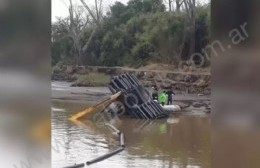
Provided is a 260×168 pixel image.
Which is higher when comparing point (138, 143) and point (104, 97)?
point (104, 97)

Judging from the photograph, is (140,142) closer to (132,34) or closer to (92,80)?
(92,80)

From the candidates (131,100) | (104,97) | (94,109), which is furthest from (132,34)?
(94,109)

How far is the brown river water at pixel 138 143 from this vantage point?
308 inches

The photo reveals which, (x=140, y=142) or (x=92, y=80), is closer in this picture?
(x=140, y=142)

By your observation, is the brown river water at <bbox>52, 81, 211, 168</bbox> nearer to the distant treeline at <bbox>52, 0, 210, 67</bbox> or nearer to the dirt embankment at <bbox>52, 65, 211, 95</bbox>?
the dirt embankment at <bbox>52, 65, 211, 95</bbox>

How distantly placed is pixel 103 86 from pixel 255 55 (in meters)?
26.8

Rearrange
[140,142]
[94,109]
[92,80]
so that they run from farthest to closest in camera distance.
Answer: [92,80]
[94,109]
[140,142]

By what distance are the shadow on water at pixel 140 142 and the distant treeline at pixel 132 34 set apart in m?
10.5

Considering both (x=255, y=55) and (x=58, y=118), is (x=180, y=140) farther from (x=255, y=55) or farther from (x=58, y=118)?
(x=255, y=55)

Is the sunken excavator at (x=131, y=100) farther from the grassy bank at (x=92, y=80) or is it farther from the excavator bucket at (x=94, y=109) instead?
the grassy bank at (x=92, y=80)

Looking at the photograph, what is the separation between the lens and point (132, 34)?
2877 centimetres

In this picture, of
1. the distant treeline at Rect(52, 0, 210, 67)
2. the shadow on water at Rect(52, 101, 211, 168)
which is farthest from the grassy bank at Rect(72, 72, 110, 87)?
the shadow on water at Rect(52, 101, 211, 168)

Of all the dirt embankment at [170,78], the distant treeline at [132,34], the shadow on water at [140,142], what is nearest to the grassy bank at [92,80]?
the dirt embankment at [170,78]

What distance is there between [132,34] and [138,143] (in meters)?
19.3
